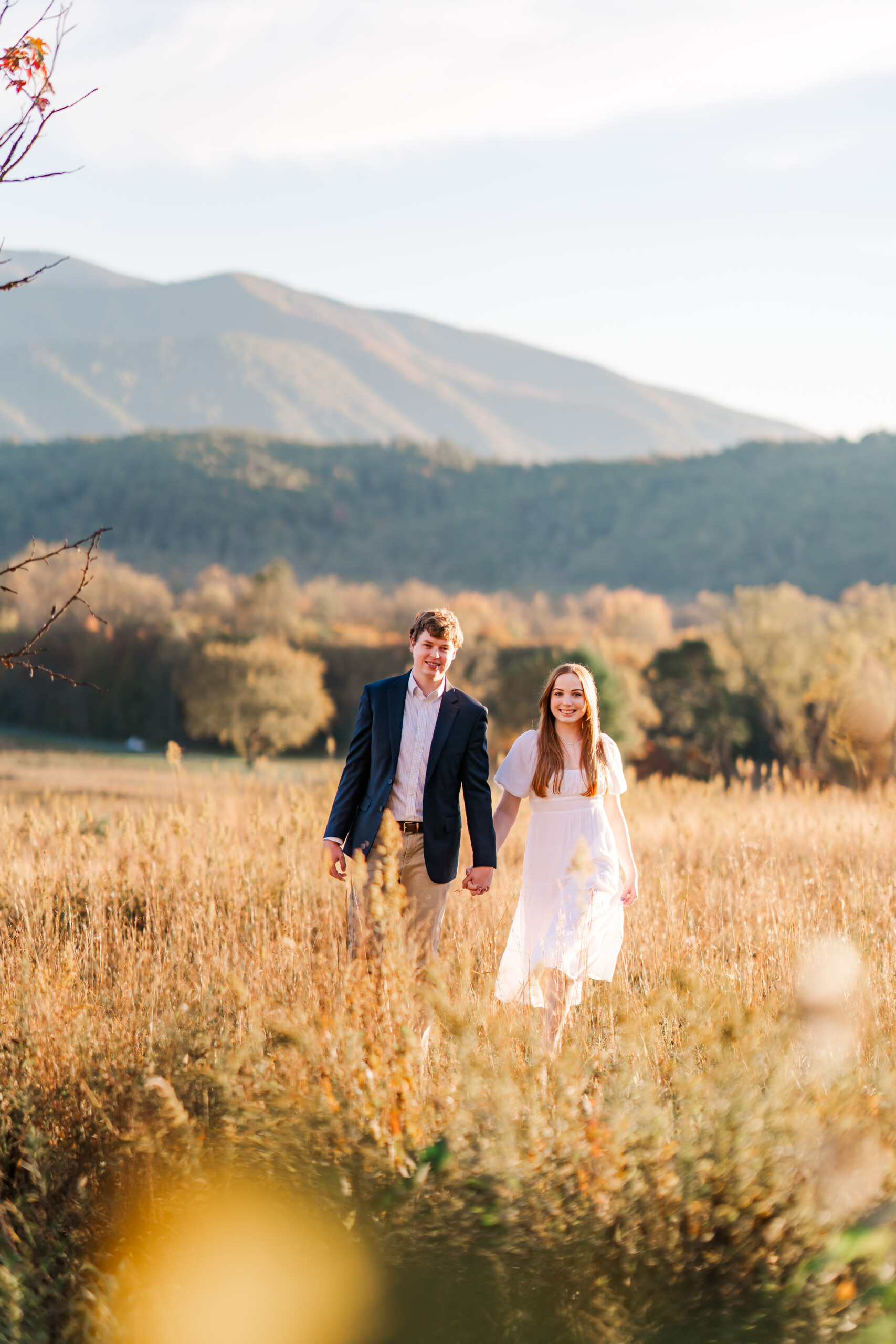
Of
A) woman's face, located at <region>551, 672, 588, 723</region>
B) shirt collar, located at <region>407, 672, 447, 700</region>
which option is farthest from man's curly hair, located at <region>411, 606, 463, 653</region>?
woman's face, located at <region>551, 672, 588, 723</region>

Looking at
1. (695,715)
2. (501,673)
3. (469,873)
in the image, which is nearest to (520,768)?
(469,873)

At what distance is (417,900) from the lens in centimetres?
396

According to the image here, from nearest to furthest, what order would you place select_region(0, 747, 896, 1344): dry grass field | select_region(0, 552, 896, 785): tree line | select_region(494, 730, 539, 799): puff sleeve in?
1. select_region(0, 747, 896, 1344): dry grass field
2. select_region(494, 730, 539, 799): puff sleeve
3. select_region(0, 552, 896, 785): tree line

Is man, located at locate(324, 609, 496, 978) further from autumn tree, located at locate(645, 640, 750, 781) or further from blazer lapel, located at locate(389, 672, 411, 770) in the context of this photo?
autumn tree, located at locate(645, 640, 750, 781)

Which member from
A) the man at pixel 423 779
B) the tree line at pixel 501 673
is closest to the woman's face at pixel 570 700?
the man at pixel 423 779

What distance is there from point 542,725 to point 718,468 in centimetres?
10147

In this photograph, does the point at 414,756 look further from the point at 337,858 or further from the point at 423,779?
the point at 337,858

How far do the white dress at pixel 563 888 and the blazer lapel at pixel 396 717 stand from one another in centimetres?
39

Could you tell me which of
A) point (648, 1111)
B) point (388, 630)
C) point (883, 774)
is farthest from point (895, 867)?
point (388, 630)

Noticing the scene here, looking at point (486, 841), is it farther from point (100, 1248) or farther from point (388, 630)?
point (388, 630)

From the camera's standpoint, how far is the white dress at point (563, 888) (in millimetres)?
3746

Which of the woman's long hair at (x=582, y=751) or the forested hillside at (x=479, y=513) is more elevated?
the forested hillside at (x=479, y=513)

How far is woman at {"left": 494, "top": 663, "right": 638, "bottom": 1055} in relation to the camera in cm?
377

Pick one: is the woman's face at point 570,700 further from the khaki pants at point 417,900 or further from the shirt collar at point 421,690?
the khaki pants at point 417,900
